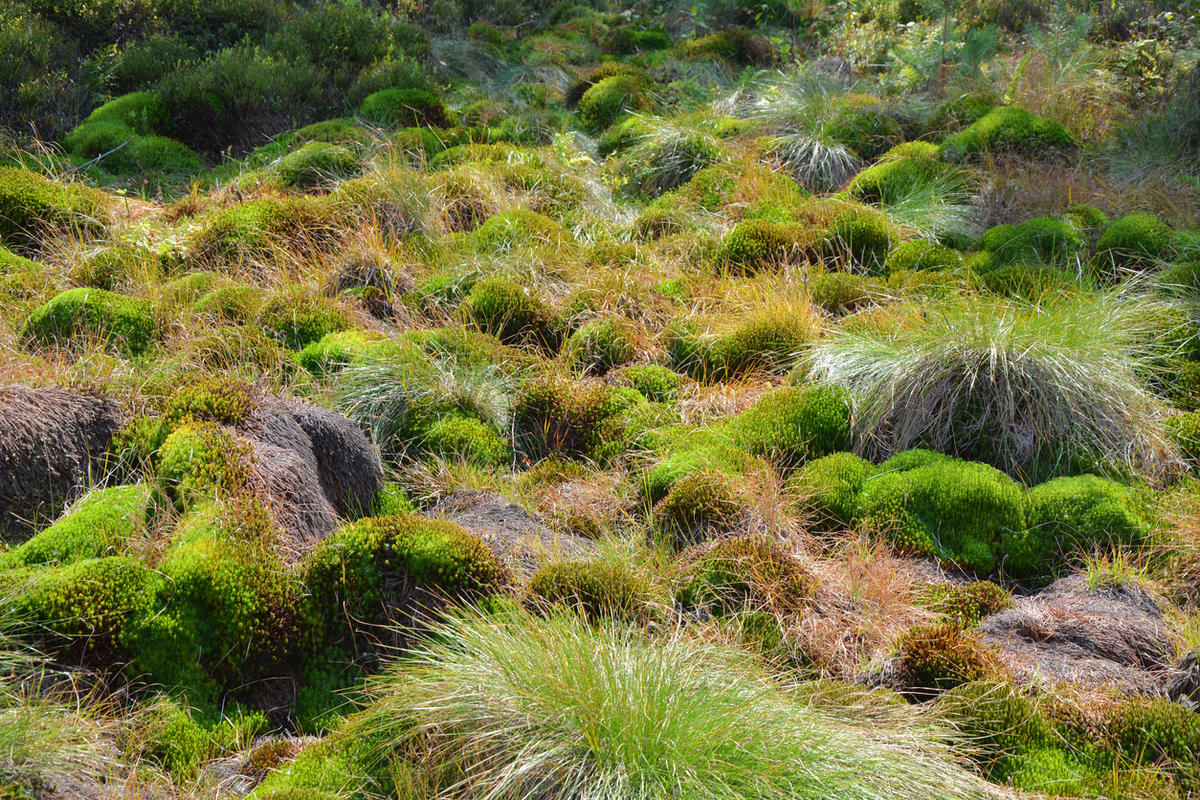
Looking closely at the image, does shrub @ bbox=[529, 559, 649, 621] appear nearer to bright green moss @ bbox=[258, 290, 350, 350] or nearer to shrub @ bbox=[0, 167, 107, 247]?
bright green moss @ bbox=[258, 290, 350, 350]

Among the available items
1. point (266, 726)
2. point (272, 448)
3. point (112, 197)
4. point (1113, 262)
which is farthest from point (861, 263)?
point (112, 197)

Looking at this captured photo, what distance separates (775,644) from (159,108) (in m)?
7.53

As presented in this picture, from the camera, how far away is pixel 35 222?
266 inches

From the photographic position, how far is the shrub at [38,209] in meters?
6.68

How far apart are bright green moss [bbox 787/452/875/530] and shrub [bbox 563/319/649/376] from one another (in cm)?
149

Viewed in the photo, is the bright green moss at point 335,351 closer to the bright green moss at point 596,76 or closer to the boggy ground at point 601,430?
the boggy ground at point 601,430

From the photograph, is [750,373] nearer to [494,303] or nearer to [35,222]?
[494,303]

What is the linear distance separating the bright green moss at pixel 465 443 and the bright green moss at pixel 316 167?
3421 mm

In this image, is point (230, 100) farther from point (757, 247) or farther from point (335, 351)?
point (757, 247)

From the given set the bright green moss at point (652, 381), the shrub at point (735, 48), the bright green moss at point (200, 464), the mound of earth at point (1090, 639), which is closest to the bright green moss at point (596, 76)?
the shrub at point (735, 48)

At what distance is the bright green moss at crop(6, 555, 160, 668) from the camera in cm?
329

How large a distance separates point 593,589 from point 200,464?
1.73 meters

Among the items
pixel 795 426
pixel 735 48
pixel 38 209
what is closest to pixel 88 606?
pixel 795 426

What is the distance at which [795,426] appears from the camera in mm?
5051
